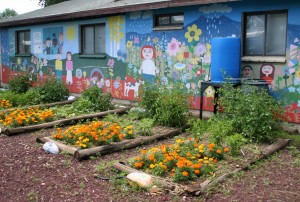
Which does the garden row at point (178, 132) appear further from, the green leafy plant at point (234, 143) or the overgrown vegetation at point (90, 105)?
the overgrown vegetation at point (90, 105)

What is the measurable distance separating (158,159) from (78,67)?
26.8 ft

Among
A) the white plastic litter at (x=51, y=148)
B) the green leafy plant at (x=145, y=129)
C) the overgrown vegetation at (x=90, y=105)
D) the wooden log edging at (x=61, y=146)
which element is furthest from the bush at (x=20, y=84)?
the white plastic litter at (x=51, y=148)

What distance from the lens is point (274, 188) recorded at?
15.3ft

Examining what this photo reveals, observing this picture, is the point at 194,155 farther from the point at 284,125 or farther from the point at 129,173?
the point at 284,125

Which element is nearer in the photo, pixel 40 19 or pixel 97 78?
pixel 97 78

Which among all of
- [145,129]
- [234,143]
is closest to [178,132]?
[145,129]

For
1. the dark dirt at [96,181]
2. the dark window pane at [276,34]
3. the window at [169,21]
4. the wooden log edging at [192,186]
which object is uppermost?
the window at [169,21]

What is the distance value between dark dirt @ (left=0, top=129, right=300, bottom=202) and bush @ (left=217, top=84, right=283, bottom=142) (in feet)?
1.78

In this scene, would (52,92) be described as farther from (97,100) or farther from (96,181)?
(96,181)

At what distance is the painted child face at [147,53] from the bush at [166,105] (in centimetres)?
202

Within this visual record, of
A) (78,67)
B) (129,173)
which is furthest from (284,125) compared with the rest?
(78,67)

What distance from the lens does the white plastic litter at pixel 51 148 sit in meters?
6.20

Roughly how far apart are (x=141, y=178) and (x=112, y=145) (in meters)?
1.72

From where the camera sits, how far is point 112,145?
6348 mm
